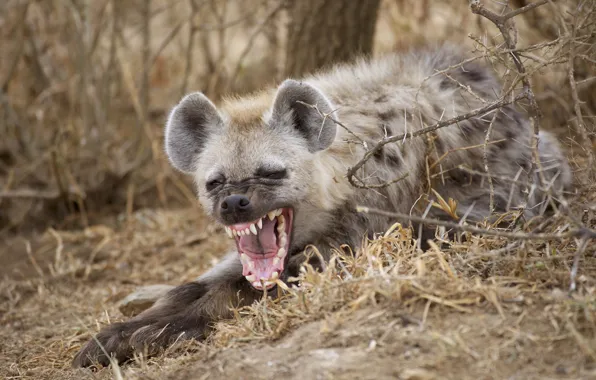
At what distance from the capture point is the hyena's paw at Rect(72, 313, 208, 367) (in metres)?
2.75

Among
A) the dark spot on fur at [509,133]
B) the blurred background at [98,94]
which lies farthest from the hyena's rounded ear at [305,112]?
the blurred background at [98,94]

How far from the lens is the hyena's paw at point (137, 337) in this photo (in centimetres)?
275

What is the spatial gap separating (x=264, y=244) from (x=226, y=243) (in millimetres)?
1538

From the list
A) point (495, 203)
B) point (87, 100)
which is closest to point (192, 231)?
point (87, 100)

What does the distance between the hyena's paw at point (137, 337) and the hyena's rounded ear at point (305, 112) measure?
836mm

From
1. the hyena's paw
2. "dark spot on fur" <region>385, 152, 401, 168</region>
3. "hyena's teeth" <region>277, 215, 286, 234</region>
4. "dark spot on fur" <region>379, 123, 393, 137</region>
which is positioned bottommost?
the hyena's paw

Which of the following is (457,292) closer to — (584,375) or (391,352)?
(391,352)

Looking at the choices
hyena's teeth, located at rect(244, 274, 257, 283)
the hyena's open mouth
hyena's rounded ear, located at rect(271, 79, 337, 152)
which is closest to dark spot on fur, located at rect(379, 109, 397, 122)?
hyena's rounded ear, located at rect(271, 79, 337, 152)

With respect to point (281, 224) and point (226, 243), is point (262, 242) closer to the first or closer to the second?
point (281, 224)

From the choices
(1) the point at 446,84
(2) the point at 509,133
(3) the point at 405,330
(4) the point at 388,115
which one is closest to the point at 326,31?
(1) the point at 446,84

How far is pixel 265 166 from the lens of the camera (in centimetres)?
292

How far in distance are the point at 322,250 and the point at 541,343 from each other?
1.31 m

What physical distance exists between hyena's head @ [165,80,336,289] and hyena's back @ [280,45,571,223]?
5.0 inches

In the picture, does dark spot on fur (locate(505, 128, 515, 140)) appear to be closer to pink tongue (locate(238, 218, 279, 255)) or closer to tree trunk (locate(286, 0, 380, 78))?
tree trunk (locate(286, 0, 380, 78))
